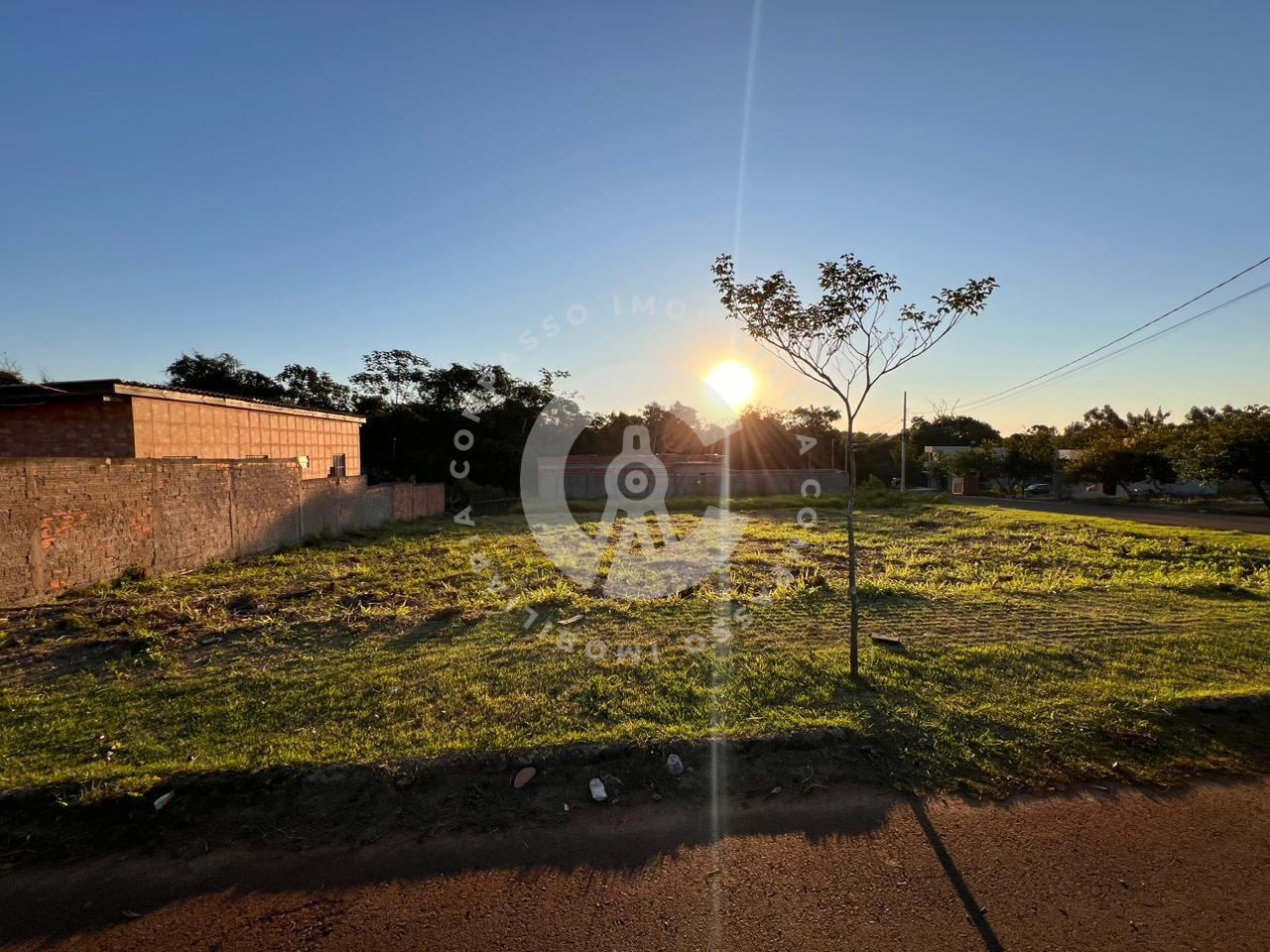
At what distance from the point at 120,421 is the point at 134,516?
3.25 meters

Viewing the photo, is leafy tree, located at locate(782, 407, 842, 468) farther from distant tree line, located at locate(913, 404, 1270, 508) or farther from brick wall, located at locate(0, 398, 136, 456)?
brick wall, located at locate(0, 398, 136, 456)

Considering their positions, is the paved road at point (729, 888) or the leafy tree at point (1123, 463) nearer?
the paved road at point (729, 888)

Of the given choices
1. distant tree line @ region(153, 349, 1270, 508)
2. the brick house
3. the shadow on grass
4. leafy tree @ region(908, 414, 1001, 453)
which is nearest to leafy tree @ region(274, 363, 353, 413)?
distant tree line @ region(153, 349, 1270, 508)

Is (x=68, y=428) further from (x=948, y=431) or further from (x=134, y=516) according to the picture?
(x=948, y=431)

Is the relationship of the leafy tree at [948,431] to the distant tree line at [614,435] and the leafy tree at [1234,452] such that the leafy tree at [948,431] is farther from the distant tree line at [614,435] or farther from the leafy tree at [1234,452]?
the leafy tree at [1234,452]

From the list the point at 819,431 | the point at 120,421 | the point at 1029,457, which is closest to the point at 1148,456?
the point at 1029,457

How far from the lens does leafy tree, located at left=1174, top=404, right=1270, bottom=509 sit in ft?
63.7

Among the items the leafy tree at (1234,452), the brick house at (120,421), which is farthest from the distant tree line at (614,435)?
the brick house at (120,421)

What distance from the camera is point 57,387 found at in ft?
32.4

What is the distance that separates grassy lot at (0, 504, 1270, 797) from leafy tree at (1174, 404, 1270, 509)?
16.0 metres

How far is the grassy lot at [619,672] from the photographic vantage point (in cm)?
332

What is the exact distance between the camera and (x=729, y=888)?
235cm

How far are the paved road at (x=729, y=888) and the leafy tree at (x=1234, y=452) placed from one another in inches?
968

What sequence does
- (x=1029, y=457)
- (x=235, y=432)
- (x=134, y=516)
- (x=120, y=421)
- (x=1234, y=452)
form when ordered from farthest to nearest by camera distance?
(x=1029, y=457)
(x=1234, y=452)
(x=235, y=432)
(x=120, y=421)
(x=134, y=516)
